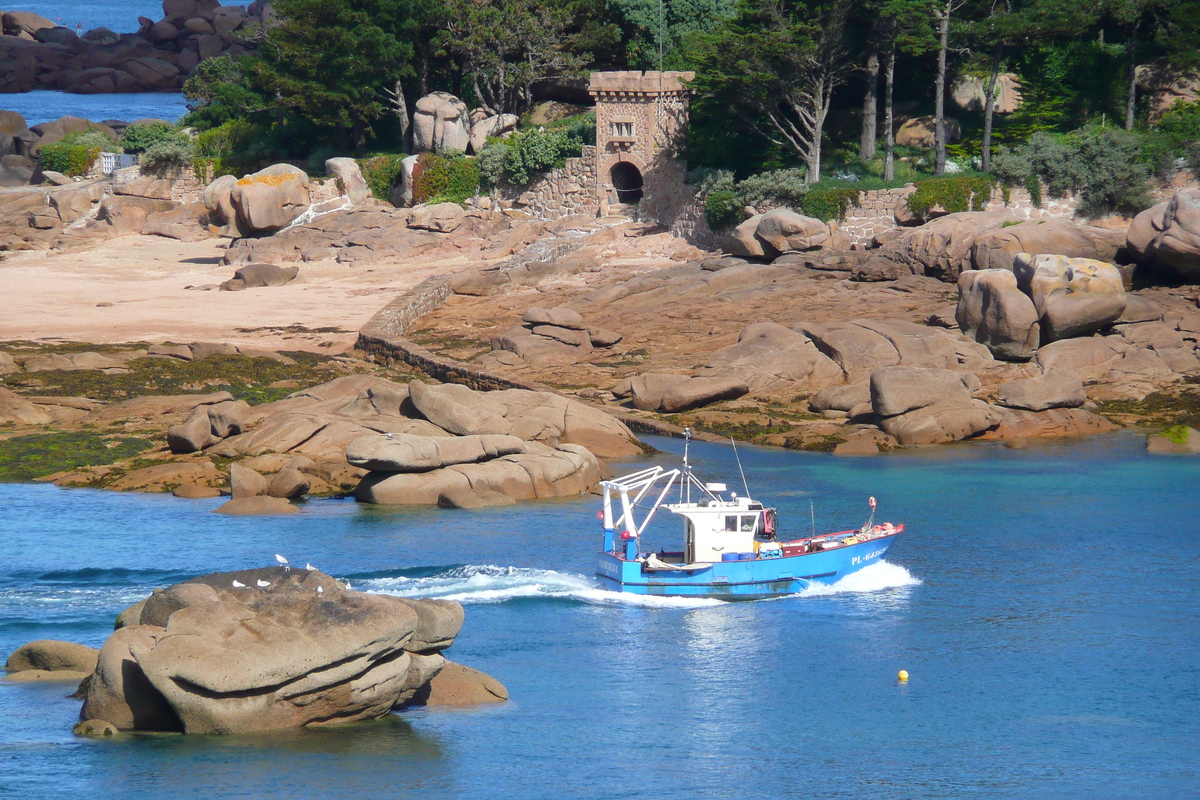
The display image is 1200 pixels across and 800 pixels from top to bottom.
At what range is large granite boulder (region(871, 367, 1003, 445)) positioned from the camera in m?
39.6

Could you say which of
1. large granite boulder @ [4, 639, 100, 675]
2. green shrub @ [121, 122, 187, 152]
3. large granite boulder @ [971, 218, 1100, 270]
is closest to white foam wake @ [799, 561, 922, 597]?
large granite boulder @ [4, 639, 100, 675]

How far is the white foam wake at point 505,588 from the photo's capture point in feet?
86.2

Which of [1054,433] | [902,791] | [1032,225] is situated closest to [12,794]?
[902,791]

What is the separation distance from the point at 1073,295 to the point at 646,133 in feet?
89.7

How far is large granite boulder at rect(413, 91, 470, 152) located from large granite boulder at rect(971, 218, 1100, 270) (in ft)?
105

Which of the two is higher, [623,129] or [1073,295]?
[623,129]

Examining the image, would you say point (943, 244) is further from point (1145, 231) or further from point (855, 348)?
point (855, 348)

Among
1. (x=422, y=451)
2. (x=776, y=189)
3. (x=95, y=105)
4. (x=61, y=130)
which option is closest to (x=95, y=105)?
(x=95, y=105)

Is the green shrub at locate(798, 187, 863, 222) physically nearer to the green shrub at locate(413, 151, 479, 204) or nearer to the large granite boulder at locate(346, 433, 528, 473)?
the green shrub at locate(413, 151, 479, 204)

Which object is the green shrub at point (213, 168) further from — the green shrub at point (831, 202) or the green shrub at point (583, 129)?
the green shrub at point (831, 202)

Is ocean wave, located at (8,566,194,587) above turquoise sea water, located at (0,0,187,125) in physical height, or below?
below

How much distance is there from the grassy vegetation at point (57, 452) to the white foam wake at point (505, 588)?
46.0ft

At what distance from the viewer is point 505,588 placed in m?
26.7

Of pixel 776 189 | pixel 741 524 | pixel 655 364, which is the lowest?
pixel 741 524
